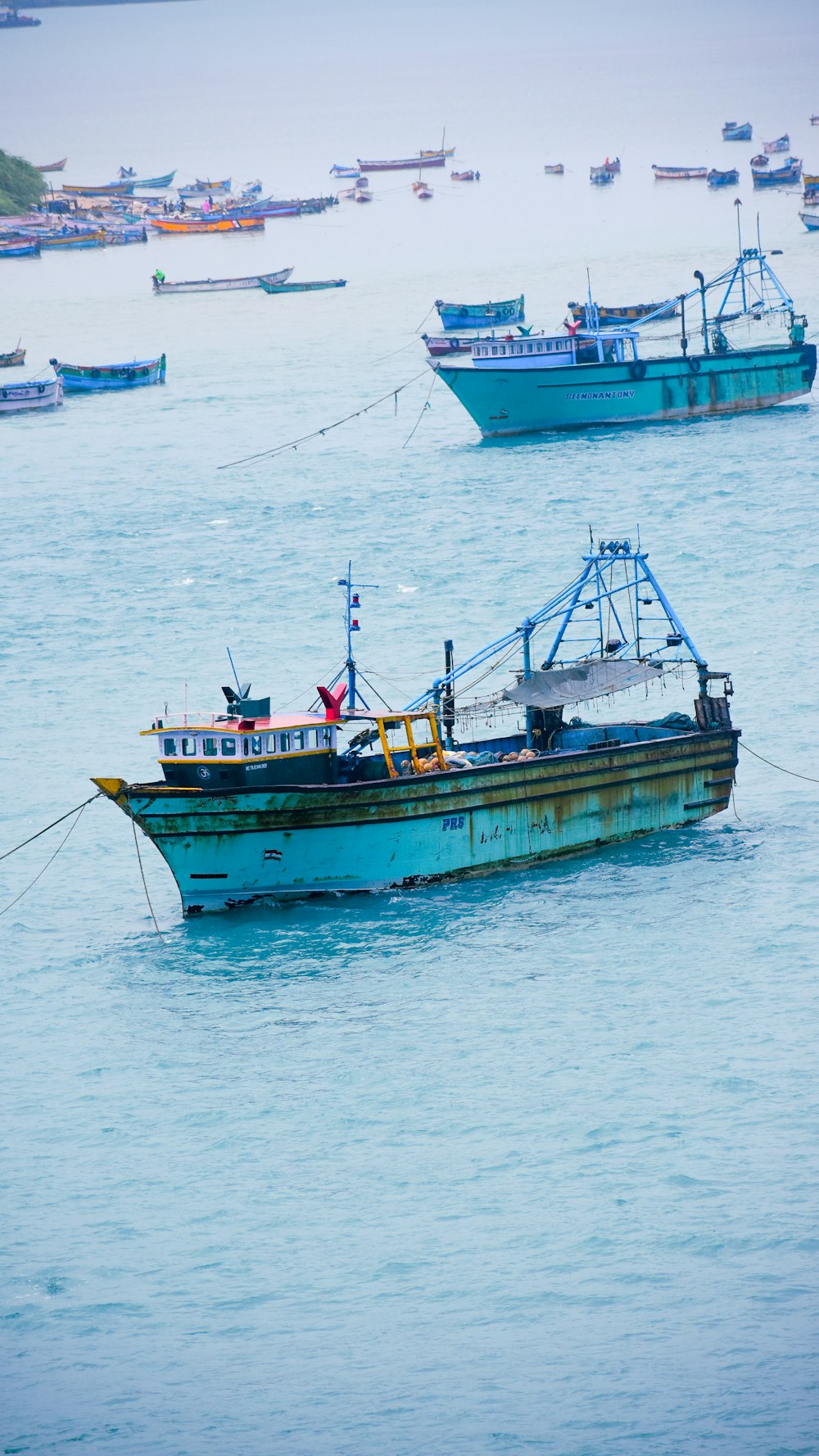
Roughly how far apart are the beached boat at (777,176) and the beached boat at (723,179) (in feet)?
9.11

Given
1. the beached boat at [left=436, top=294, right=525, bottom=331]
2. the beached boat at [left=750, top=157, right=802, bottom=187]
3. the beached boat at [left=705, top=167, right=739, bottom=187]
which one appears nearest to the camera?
the beached boat at [left=436, top=294, right=525, bottom=331]

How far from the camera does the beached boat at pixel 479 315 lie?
113500 millimetres

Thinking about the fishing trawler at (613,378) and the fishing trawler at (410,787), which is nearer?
the fishing trawler at (410,787)

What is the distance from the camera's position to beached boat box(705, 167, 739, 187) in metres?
187

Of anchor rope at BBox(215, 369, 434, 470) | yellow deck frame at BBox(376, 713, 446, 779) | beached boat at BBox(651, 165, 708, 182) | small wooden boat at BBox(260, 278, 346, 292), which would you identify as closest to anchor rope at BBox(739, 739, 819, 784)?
yellow deck frame at BBox(376, 713, 446, 779)

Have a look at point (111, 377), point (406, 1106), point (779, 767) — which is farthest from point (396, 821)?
point (111, 377)

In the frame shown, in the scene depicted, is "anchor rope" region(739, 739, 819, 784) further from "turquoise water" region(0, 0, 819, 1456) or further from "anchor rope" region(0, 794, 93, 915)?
"anchor rope" region(0, 794, 93, 915)

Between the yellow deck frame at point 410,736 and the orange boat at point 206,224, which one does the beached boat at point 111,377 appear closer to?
the yellow deck frame at point 410,736

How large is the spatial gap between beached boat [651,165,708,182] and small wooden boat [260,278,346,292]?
70625mm

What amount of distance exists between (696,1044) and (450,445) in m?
58.4

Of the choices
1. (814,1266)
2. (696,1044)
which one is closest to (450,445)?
(696,1044)

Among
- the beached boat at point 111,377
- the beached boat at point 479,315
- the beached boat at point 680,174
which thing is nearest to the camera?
the beached boat at point 111,377

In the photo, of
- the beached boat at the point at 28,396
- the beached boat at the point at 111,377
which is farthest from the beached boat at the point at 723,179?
the beached boat at the point at 28,396

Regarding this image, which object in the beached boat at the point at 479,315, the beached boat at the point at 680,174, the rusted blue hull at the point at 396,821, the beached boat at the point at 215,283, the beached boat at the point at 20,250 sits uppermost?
the beached boat at the point at 680,174
